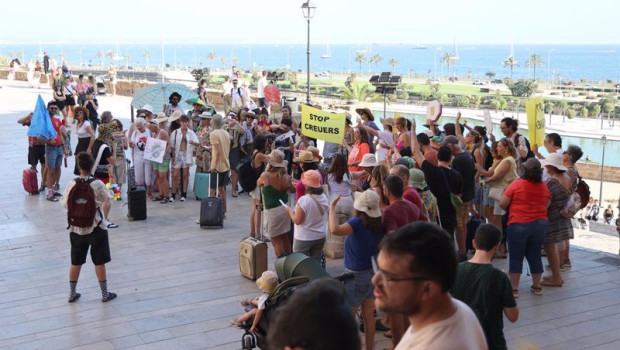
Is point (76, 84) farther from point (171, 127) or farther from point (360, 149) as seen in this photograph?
point (360, 149)

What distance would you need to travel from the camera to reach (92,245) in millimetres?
7961

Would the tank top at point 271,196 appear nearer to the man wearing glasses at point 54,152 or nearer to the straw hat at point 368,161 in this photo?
the straw hat at point 368,161

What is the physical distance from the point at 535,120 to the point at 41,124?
26.7 ft

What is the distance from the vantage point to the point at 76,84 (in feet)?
82.5

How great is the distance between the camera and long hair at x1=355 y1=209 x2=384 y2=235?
20.7 feet

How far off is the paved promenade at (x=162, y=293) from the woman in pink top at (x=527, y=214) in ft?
1.86

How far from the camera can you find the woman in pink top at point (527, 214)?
7871 millimetres

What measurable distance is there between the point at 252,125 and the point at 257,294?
5360 millimetres

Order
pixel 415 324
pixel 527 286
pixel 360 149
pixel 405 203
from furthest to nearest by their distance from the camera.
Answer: pixel 360 149 < pixel 527 286 < pixel 405 203 < pixel 415 324

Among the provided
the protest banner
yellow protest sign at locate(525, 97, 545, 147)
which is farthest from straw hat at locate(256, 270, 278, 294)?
the protest banner

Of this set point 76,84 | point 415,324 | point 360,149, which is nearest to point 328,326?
point 415,324

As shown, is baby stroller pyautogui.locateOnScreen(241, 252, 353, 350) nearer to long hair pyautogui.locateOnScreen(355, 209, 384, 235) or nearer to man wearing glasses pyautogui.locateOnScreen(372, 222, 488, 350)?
long hair pyautogui.locateOnScreen(355, 209, 384, 235)

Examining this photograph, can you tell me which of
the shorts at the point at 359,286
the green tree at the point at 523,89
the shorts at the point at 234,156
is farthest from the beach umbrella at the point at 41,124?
the green tree at the point at 523,89

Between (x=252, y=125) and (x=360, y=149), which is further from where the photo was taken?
(x=252, y=125)
